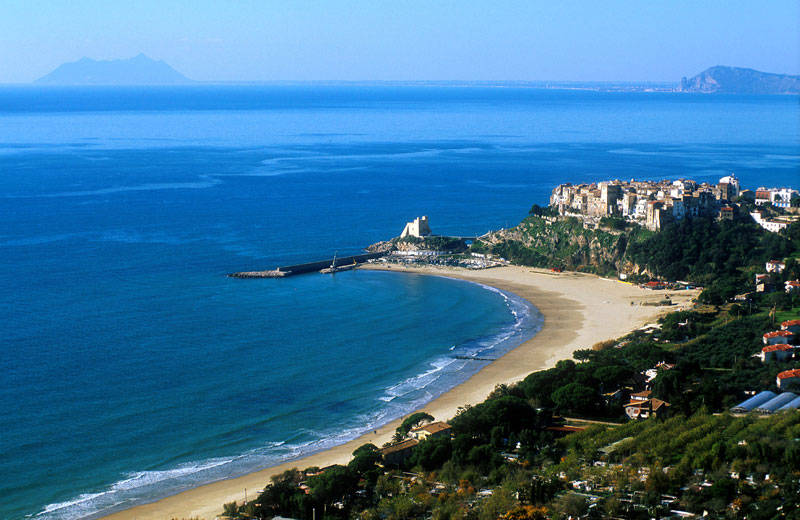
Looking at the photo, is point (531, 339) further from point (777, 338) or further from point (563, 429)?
point (563, 429)

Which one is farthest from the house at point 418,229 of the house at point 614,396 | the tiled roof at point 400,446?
the tiled roof at point 400,446

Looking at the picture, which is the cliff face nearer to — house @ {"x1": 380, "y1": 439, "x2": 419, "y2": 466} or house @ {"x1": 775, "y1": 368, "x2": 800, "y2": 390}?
house @ {"x1": 775, "y1": 368, "x2": 800, "y2": 390}

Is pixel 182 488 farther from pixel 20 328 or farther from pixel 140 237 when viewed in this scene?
pixel 140 237

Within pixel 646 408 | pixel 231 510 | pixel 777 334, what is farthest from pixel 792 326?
pixel 231 510

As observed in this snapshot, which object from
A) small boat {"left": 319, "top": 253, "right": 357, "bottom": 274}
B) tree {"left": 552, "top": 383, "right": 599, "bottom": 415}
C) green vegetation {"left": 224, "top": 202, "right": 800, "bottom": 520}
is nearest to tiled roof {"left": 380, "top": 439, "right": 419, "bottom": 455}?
green vegetation {"left": 224, "top": 202, "right": 800, "bottom": 520}

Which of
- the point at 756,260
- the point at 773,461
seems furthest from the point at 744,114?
the point at 773,461
